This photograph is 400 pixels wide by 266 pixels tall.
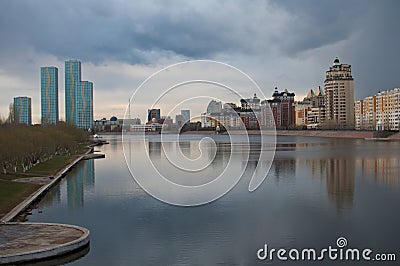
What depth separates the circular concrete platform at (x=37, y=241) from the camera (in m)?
7.32

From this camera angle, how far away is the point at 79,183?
61.3 ft

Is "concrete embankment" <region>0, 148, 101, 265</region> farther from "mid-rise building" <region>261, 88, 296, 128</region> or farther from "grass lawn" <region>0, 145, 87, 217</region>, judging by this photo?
"mid-rise building" <region>261, 88, 296, 128</region>

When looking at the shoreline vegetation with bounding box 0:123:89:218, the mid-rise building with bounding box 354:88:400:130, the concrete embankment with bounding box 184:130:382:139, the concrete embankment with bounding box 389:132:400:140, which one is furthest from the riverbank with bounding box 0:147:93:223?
the mid-rise building with bounding box 354:88:400:130

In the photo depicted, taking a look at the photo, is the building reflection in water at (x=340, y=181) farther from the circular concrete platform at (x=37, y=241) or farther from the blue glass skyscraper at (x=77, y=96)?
the blue glass skyscraper at (x=77, y=96)

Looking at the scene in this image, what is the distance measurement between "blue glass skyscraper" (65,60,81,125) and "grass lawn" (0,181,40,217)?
250 feet

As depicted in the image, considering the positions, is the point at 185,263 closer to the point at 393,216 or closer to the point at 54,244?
the point at 54,244

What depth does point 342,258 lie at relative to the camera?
8.11 meters

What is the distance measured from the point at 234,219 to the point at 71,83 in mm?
84836

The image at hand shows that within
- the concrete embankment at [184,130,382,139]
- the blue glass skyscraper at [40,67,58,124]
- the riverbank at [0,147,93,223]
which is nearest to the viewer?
the riverbank at [0,147,93,223]

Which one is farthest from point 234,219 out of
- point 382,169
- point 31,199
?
point 382,169

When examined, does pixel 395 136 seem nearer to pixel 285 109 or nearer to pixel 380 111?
pixel 380 111

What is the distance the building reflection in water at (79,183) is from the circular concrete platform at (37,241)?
14.5 ft

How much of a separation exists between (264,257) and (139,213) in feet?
15.4

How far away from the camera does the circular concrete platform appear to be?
7.32 meters
